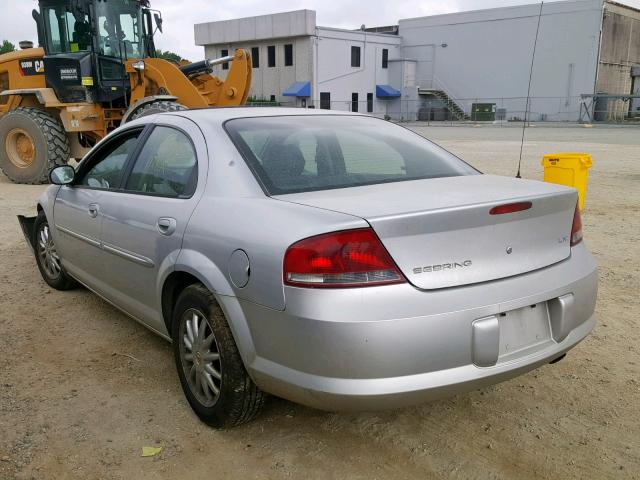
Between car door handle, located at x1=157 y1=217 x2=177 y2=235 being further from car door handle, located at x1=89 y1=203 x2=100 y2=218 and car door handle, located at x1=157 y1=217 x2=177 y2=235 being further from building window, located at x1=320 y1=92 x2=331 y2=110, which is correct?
building window, located at x1=320 y1=92 x2=331 y2=110

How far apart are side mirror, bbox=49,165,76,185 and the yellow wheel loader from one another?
659 cm

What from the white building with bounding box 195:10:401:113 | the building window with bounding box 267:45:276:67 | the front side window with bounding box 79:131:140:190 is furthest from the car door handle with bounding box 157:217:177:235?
the building window with bounding box 267:45:276:67

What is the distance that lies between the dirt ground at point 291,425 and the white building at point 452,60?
41.9m

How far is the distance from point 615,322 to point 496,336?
232 cm

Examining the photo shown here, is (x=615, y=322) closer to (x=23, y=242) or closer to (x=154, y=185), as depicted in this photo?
(x=154, y=185)

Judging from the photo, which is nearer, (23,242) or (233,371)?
(233,371)

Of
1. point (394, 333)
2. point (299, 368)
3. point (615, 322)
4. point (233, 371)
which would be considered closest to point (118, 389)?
point (233, 371)

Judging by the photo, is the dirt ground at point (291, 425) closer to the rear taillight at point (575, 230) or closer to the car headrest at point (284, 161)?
the rear taillight at point (575, 230)

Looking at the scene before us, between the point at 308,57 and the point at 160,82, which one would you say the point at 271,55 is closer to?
the point at 308,57

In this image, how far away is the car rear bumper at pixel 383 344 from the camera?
7.63 feet

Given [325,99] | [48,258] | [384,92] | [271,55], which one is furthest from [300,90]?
[48,258]

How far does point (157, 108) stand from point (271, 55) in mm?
41001

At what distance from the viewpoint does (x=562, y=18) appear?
4497 centimetres

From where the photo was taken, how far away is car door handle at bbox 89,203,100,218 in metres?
3.95
